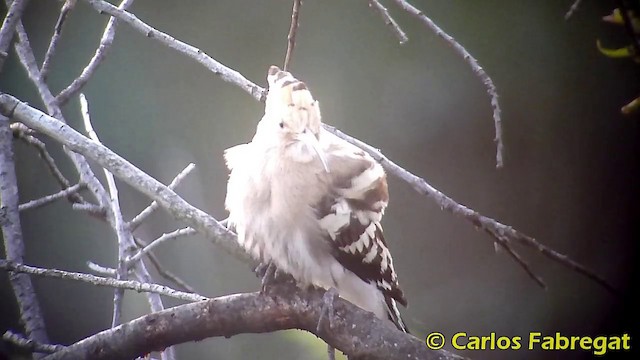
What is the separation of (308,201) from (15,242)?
0.50 metres

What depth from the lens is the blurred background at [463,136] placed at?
937 mm

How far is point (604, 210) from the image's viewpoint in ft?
3.10

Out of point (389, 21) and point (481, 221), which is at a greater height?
point (389, 21)

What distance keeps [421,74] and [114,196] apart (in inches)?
20.6

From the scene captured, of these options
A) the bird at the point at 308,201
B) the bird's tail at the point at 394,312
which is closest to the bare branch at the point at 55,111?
the bird at the point at 308,201

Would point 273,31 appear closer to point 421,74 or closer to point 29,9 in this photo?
point 421,74

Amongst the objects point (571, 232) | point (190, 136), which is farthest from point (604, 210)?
point (190, 136)

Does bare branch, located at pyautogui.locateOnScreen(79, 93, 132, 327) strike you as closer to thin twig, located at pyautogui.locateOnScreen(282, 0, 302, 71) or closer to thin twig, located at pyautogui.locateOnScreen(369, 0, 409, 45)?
thin twig, located at pyautogui.locateOnScreen(282, 0, 302, 71)

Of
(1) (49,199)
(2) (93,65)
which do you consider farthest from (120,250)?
(2) (93,65)

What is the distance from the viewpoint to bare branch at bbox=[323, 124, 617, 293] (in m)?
0.92

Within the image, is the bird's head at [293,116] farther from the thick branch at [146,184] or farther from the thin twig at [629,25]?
the thin twig at [629,25]

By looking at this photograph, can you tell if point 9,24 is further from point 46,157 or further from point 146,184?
point 146,184

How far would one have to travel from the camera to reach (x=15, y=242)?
1.01m

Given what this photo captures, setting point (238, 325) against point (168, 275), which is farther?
point (168, 275)
